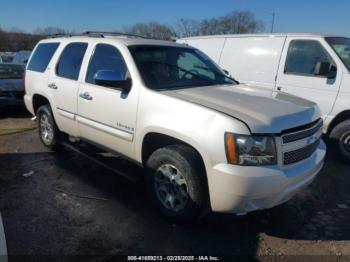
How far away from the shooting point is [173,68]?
427 cm

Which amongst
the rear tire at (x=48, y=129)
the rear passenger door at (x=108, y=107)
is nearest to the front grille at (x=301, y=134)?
the rear passenger door at (x=108, y=107)

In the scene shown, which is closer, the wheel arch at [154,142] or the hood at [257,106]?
the hood at [257,106]

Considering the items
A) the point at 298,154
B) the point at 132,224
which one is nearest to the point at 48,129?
the point at 132,224

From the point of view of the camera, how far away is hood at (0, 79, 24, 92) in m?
9.16

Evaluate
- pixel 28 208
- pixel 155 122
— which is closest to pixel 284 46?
pixel 155 122

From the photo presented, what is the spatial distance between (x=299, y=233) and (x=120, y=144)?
2184 mm

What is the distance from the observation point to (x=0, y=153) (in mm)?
6023

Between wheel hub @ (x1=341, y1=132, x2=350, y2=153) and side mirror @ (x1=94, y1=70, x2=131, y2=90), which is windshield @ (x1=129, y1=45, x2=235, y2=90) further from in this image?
wheel hub @ (x1=341, y1=132, x2=350, y2=153)

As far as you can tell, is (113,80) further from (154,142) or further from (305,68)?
(305,68)

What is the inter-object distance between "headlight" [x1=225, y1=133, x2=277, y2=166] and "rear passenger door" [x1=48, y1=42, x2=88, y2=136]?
2.55 meters

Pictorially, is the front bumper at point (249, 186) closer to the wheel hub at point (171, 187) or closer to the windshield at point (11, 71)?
the wheel hub at point (171, 187)

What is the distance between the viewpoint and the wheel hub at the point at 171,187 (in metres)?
3.50

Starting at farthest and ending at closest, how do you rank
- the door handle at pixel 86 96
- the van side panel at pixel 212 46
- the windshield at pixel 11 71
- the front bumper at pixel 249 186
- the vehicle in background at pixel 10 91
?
the windshield at pixel 11 71 → the vehicle in background at pixel 10 91 → the van side panel at pixel 212 46 → the door handle at pixel 86 96 → the front bumper at pixel 249 186

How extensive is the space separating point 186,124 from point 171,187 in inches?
30.0
